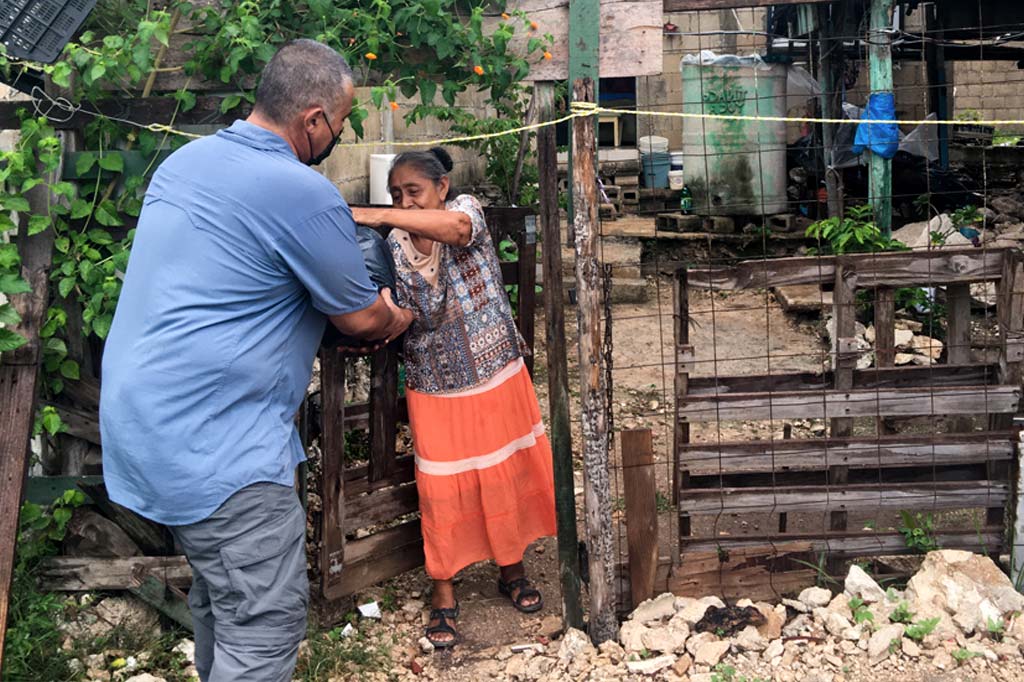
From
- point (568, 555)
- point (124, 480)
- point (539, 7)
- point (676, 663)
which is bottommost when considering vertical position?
point (676, 663)

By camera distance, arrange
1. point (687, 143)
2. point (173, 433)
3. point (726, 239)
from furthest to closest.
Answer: point (687, 143) < point (726, 239) < point (173, 433)

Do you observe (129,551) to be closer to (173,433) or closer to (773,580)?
(173,433)

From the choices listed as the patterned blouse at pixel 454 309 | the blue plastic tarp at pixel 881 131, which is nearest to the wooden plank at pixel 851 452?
the patterned blouse at pixel 454 309

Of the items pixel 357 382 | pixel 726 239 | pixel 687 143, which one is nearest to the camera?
pixel 357 382

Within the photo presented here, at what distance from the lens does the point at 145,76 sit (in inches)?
154

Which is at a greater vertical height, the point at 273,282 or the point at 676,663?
the point at 273,282

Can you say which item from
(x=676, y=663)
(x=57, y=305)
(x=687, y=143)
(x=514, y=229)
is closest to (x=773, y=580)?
(x=676, y=663)

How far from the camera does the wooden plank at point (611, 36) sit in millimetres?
3760

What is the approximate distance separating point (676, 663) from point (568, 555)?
57 cm

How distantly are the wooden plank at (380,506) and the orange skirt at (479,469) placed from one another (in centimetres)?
15

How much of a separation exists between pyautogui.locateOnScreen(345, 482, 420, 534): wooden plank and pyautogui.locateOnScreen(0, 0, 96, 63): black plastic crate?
1937 millimetres

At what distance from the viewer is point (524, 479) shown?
14.3ft

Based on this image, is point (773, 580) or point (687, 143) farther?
point (687, 143)

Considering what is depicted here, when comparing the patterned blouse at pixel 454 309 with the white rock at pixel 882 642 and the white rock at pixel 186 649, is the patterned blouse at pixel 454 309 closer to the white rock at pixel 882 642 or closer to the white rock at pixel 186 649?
the white rock at pixel 186 649
